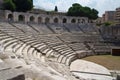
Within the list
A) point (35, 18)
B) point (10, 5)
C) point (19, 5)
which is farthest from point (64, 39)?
point (19, 5)

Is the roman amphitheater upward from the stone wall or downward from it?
downward

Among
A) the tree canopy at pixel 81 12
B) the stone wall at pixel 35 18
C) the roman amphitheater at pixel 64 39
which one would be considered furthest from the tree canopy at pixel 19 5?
the tree canopy at pixel 81 12

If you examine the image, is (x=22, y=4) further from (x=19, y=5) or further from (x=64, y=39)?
(x=64, y=39)

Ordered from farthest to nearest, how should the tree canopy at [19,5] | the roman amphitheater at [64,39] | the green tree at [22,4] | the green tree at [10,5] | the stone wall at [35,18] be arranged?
the green tree at [22,4], the tree canopy at [19,5], the green tree at [10,5], the stone wall at [35,18], the roman amphitheater at [64,39]

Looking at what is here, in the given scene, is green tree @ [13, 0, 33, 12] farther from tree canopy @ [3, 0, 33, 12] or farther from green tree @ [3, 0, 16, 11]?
green tree @ [3, 0, 16, 11]

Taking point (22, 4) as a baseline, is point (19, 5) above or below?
below

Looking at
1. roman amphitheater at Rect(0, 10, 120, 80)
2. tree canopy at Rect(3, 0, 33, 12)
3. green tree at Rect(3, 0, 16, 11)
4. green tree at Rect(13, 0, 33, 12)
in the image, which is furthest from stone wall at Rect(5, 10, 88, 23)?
green tree at Rect(13, 0, 33, 12)

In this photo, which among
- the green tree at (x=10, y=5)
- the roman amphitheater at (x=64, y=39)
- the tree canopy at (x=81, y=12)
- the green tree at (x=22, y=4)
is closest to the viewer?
the roman amphitheater at (x=64, y=39)

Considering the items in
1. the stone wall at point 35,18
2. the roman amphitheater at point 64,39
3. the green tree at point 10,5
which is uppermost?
the green tree at point 10,5

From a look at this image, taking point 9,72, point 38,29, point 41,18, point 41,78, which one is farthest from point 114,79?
point 41,18

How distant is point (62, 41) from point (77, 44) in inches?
69.2

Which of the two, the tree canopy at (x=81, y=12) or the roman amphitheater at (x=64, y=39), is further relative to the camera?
the tree canopy at (x=81, y=12)

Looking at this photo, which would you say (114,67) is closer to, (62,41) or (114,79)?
(114,79)

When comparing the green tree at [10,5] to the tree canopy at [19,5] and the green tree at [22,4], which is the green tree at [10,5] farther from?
the green tree at [22,4]
